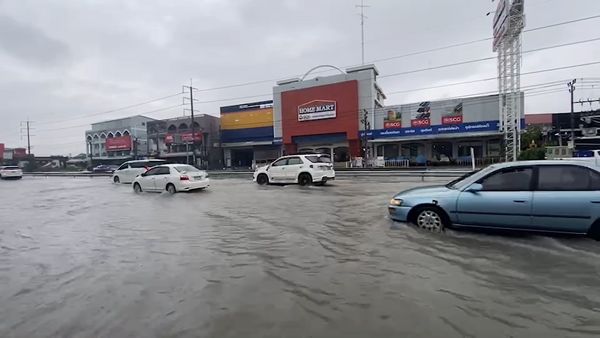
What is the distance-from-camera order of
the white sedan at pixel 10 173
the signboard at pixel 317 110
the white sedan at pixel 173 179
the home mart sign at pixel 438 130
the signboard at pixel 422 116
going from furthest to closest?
1. the signboard at pixel 317 110
2. the white sedan at pixel 10 173
3. the signboard at pixel 422 116
4. the home mart sign at pixel 438 130
5. the white sedan at pixel 173 179

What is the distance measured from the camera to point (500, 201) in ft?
20.6

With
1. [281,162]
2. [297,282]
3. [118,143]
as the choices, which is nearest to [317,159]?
[281,162]

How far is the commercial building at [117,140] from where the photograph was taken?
65062 millimetres

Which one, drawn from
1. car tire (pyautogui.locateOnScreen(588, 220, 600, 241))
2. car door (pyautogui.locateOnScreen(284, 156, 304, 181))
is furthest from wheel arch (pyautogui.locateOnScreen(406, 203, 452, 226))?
car door (pyautogui.locateOnScreen(284, 156, 304, 181))

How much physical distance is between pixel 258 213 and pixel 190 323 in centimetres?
653

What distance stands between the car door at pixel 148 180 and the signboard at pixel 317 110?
2963cm

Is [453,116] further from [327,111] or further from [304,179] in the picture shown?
[304,179]

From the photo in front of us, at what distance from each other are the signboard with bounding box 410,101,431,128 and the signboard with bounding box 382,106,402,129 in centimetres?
157

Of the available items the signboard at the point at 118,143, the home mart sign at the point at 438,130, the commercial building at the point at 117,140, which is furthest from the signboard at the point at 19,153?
the home mart sign at the point at 438,130

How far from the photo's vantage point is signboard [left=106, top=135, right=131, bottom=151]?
64875mm

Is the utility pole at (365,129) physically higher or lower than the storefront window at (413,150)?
higher

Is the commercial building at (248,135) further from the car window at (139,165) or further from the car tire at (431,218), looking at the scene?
the car tire at (431,218)

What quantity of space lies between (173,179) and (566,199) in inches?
575

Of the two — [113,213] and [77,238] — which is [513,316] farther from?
[113,213]
